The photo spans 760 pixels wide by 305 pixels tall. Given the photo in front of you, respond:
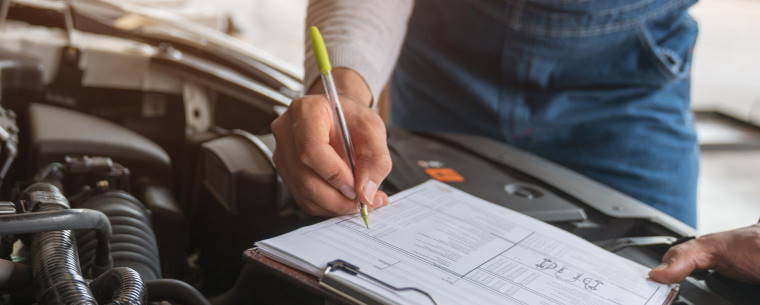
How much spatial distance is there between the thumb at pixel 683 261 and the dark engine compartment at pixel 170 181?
0.6 inches

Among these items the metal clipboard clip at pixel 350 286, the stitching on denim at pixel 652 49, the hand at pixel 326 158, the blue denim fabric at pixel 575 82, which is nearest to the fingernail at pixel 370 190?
the hand at pixel 326 158

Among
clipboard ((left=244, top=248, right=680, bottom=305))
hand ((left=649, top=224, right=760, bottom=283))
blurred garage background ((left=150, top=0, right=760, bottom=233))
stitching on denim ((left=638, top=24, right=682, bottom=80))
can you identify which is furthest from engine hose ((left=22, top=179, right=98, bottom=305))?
blurred garage background ((left=150, top=0, right=760, bottom=233))

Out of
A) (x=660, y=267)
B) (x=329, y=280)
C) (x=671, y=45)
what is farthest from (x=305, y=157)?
(x=671, y=45)

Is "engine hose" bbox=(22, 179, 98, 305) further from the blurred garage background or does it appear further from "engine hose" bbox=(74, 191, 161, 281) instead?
the blurred garage background

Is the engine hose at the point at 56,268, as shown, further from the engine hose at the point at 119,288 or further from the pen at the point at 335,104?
the pen at the point at 335,104

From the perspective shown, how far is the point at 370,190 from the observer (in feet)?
2.03

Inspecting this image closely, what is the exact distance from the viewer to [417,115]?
3.61 ft

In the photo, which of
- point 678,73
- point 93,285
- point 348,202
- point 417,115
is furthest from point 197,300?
point 678,73

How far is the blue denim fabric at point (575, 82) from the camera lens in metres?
0.93

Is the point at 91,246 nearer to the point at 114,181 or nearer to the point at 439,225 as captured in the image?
the point at 114,181

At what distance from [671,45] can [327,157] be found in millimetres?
644

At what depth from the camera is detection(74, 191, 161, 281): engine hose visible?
0.53m

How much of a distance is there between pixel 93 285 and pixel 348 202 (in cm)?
24

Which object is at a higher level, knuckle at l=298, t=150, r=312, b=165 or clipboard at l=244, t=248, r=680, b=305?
knuckle at l=298, t=150, r=312, b=165
